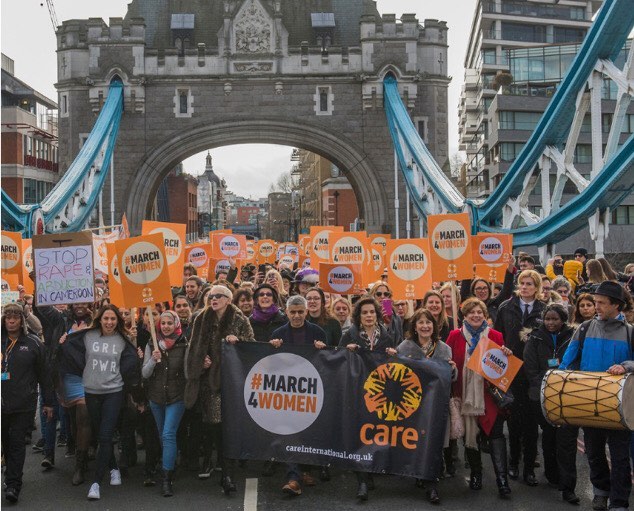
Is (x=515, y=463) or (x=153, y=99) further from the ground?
(x=153, y=99)

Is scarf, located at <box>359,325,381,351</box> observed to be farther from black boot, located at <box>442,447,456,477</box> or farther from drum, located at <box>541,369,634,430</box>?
drum, located at <box>541,369,634,430</box>

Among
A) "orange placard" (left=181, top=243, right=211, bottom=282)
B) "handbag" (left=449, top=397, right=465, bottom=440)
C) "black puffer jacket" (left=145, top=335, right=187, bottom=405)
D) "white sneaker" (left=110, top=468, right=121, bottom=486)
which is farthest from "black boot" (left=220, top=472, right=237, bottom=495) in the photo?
"orange placard" (left=181, top=243, right=211, bottom=282)

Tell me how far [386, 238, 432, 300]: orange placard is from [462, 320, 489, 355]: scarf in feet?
10.6

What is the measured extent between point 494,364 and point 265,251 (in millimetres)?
15885

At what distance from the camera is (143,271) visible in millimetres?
8055

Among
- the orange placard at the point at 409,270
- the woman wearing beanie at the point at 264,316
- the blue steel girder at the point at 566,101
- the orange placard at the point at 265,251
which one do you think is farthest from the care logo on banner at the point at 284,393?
the orange placard at the point at 265,251

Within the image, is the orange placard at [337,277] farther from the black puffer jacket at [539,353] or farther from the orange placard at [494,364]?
the orange placard at [494,364]

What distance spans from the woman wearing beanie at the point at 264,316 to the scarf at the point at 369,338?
3.64 ft

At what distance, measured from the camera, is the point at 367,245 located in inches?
587

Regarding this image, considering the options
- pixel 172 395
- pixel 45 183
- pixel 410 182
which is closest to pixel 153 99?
pixel 410 182

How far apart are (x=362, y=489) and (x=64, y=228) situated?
22.3 metres

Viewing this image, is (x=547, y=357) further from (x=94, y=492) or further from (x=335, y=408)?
(x=94, y=492)

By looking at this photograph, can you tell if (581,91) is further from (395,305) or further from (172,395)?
(172,395)

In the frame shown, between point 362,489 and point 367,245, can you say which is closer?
point 362,489
